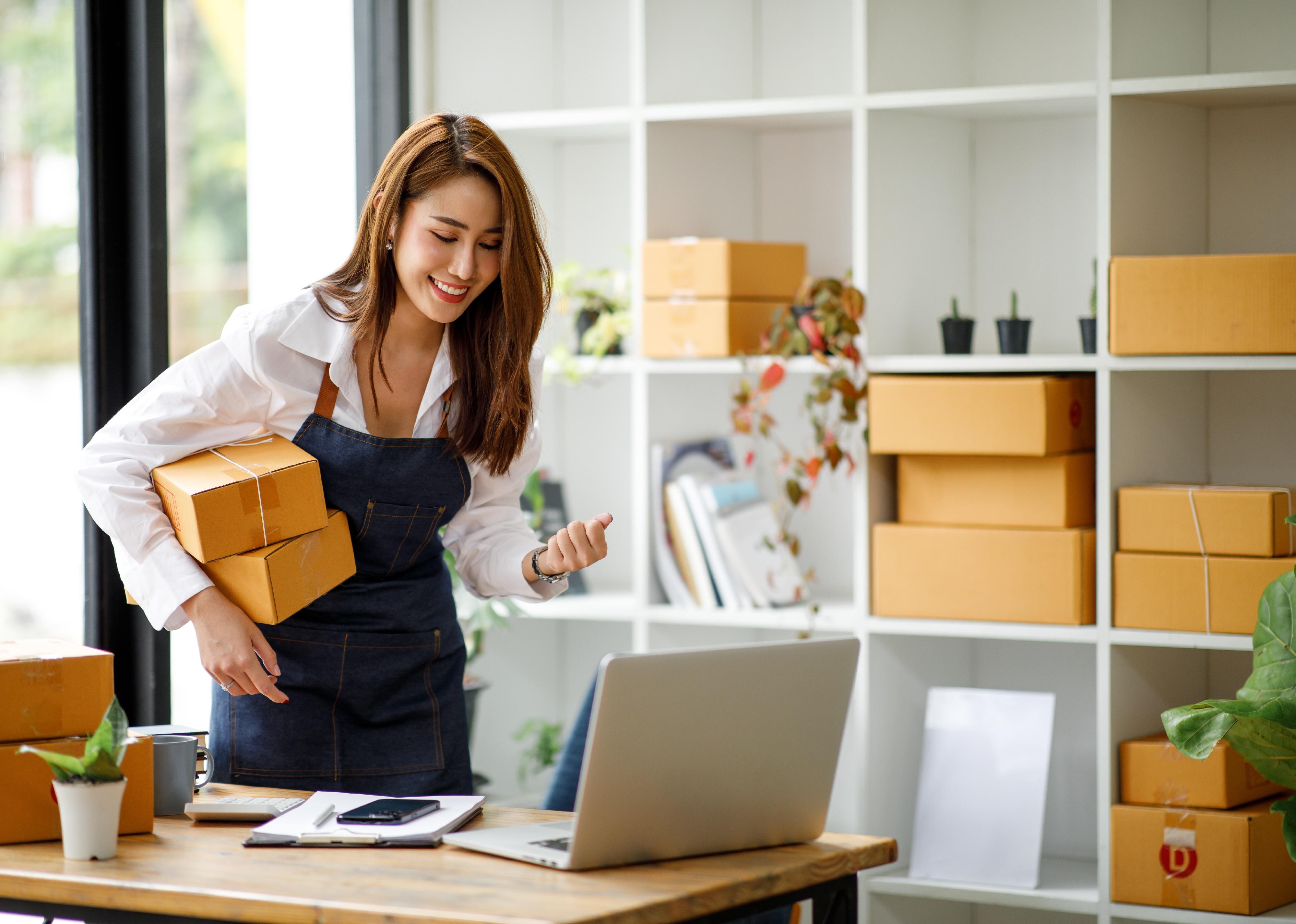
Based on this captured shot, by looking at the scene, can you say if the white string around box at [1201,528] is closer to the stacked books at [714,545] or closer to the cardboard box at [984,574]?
the cardboard box at [984,574]

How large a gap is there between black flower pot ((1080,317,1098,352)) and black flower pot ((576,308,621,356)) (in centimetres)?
103

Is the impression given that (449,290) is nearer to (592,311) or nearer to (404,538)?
(404,538)

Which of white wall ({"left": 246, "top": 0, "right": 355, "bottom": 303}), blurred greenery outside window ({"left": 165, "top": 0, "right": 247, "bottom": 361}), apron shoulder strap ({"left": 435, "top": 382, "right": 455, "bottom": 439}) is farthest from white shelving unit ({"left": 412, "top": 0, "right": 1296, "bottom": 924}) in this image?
apron shoulder strap ({"left": 435, "top": 382, "right": 455, "bottom": 439})

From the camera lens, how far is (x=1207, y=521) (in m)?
2.67

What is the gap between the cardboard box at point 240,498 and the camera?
179 cm

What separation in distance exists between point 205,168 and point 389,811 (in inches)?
64.3

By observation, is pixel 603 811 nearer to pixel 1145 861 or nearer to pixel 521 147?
pixel 1145 861

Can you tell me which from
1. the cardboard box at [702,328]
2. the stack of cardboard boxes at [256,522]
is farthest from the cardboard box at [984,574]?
the stack of cardboard boxes at [256,522]

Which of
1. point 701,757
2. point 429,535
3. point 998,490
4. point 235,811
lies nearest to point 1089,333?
point 998,490

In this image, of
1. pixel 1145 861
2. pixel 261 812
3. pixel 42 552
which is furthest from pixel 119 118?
pixel 1145 861

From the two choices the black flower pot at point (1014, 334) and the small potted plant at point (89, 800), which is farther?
the black flower pot at point (1014, 334)

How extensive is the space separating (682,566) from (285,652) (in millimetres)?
1273

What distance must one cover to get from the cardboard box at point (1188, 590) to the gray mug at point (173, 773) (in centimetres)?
177

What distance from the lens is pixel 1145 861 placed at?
8.86 feet
